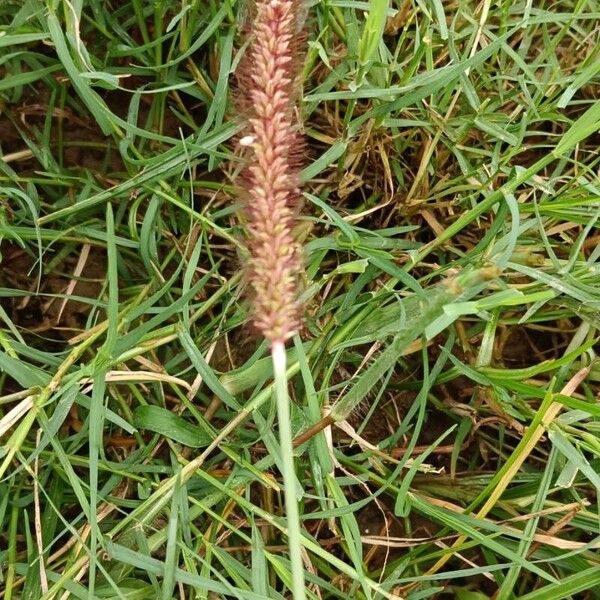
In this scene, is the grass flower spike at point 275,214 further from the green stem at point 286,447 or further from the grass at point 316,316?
the grass at point 316,316

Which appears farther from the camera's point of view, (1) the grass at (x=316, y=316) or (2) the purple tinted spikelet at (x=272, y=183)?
(1) the grass at (x=316, y=316)

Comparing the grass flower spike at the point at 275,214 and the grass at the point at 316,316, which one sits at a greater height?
the grass flower spike at the point at 275,214

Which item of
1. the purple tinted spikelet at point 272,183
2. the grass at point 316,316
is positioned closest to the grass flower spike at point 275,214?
the purple tinted spikelet at point 272,183

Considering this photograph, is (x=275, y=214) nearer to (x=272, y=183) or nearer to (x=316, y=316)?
(x=272, y=183)

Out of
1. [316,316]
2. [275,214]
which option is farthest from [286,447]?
[316,316]

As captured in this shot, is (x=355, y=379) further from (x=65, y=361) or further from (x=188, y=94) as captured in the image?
(x=188, y=94)

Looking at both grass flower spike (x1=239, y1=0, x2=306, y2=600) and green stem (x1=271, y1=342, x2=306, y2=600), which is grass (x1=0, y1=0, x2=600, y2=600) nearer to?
grass flower spike (x1=239, y1=0, x2=306, y2=600)

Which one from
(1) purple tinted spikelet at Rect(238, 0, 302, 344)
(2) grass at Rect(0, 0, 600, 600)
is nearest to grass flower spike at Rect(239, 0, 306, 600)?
(1) purple tinted spikelet at Rect(238, 0, 302, 344)
